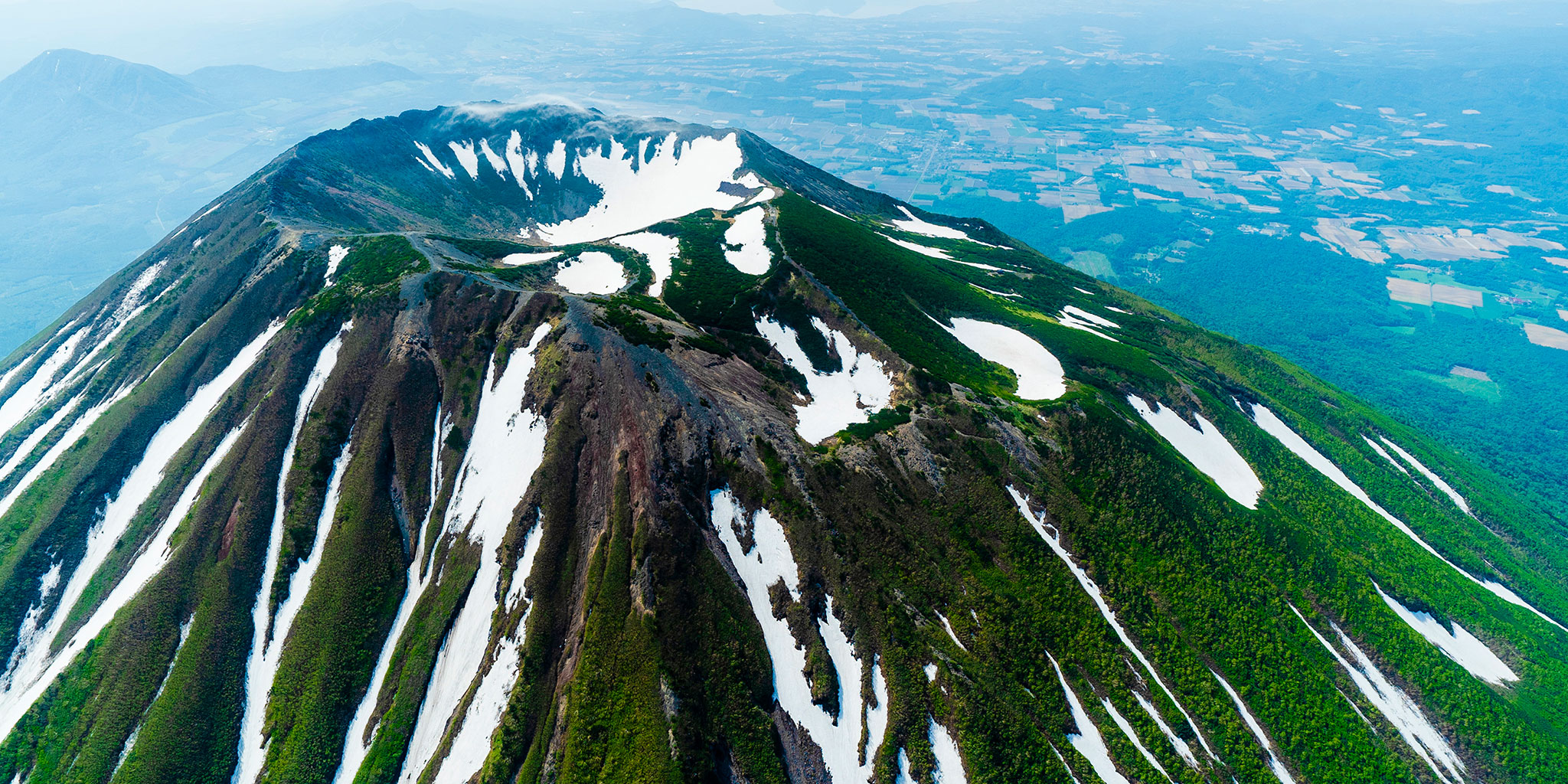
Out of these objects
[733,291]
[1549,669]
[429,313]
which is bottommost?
[1549,669]

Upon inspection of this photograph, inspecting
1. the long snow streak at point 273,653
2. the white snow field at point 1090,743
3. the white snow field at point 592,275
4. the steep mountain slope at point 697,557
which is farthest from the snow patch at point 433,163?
the white snow field at point 1090,743

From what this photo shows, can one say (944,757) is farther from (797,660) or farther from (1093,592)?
(1093,592)

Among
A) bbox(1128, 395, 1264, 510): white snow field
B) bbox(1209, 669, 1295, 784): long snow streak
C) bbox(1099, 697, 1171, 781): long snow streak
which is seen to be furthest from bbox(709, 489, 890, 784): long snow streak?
bbox(1128, 395, 1264, 510): white snow field

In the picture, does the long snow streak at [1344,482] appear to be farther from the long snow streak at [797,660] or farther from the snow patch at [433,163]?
the snow patch at [433,163]

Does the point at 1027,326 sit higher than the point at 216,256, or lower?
lower

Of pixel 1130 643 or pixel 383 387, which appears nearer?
pixel 1130 643

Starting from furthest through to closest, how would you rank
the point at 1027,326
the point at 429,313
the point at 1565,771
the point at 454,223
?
the point at 454,223, the point at 1027,326, the point at 429,313, the point at 1565,771

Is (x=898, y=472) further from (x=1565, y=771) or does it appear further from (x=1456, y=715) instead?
(x=1565, y=771)

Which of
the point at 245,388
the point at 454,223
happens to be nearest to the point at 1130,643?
the point at 245,388
